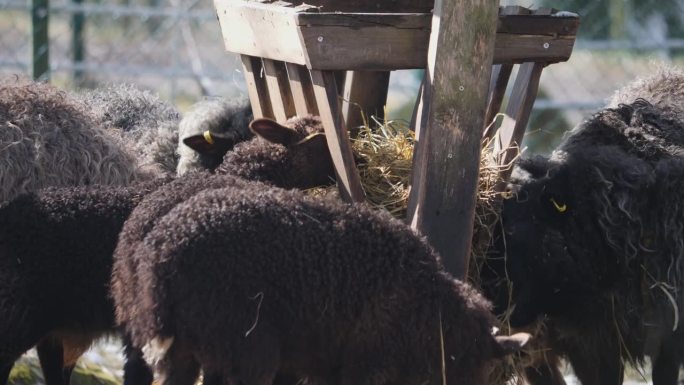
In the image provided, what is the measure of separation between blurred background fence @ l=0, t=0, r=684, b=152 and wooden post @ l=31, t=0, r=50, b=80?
1.40 m

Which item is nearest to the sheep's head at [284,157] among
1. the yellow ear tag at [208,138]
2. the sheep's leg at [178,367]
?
the yellow ear tag at [208,138]

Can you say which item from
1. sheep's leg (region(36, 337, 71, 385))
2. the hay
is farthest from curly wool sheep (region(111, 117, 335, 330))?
sheep's leg (region(36, 337, 71, 385))

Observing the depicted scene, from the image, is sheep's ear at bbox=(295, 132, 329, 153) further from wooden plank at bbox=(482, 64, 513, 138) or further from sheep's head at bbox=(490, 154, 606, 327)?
sheep's head at bbox=(490, 154, 606, 327)

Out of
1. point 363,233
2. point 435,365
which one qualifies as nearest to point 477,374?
point 435,365

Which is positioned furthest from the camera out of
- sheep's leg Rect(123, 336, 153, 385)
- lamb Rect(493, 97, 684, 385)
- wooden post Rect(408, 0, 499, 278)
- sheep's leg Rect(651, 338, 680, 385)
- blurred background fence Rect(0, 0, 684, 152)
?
blurred background fence Rect(0, 0, 684, 152)

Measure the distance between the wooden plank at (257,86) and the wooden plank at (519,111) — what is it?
4.43 feet

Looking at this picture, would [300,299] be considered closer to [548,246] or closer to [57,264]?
[57,264]

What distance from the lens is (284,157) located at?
17.4 ft

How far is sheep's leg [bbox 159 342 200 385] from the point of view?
4.12 m

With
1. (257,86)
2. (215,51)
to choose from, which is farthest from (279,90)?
(215,51)

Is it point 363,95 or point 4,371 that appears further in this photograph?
point 363,95

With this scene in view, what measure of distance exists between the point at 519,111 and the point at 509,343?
1266 millimetres

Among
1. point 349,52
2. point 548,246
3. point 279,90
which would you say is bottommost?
point 548,246

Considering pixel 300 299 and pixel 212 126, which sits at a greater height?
pixel 212 126
